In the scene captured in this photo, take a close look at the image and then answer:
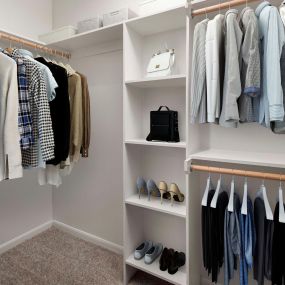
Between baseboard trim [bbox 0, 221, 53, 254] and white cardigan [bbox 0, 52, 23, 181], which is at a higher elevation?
white cardigan [bbox 0, 52, 23, 181]

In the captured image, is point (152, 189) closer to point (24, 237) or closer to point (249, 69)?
point (249, 69)

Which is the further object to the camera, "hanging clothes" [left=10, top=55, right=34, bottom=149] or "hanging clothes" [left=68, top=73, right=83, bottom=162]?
"hanging clothes" [left=68, top=73, right=83, bottom=162]

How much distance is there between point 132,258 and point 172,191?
0.65 m

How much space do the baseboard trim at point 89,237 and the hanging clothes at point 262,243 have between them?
49.5 inches

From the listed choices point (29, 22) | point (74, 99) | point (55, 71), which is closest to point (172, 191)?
point (74, 99)

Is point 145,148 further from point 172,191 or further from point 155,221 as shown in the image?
point 155,221

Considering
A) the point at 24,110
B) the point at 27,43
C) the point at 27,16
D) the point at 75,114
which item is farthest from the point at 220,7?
the point at 27,16

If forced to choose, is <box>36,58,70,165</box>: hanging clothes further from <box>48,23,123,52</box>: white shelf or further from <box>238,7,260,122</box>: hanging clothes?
<box>238,7,260,122</box>: hanging clothes

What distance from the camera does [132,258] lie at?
Result: 182 centimetres

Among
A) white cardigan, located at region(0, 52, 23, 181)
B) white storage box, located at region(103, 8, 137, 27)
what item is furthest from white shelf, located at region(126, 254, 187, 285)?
white storage box, located at region(103, 8, 137, 27)

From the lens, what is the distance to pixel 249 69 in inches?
44.8

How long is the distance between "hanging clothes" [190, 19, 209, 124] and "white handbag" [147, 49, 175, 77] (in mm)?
297

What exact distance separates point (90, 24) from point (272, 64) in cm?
149

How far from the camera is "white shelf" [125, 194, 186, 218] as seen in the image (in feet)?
5.17
